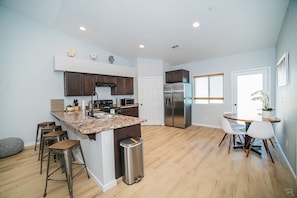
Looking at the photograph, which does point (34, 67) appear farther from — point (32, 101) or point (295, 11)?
point (295, 11)

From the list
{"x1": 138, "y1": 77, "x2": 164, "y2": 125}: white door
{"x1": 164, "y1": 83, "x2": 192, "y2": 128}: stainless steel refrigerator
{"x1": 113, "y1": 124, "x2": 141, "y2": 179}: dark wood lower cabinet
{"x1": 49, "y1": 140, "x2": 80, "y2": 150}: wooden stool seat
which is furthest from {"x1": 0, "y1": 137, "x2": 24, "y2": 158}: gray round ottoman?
A: {"x1": 164, "y1": 83, "x2": 192, "y2": 128}: stainless steel refrigerator

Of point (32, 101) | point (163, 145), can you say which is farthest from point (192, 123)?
point (32, 101)

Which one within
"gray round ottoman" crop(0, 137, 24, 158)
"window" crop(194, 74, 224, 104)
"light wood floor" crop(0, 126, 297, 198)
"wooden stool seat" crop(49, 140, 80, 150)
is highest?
"window" crop(194, 74, 224, 104)

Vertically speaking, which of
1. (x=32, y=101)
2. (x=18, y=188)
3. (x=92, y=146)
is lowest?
(x=18, y=188)

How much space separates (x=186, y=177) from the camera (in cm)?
208

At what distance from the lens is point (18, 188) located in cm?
191

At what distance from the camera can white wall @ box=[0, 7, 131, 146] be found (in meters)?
3.17

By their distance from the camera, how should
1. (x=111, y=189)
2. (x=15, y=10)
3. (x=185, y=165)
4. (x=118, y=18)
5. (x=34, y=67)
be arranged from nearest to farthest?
(x=111, y=189) < (x=185, y=165) < (x=118, y=18) < (x=15, y=10) < (x=34, y=67)

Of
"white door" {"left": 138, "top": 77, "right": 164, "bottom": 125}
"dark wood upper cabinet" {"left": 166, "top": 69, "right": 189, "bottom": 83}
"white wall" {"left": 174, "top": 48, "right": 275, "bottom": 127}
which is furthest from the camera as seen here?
"white door" {"left": 138, "top": 77, "right": 164, "bottom": 125}

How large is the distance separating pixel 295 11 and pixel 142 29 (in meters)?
2.89

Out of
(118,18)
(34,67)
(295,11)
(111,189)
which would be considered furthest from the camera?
(34,67)

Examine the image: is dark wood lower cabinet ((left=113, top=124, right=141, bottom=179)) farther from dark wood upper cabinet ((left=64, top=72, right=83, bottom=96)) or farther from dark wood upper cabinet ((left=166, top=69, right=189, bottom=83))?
dark wood upper cabinet ((left=166, top=69, right=189, bottom=83))

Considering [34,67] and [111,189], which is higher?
[34,67]

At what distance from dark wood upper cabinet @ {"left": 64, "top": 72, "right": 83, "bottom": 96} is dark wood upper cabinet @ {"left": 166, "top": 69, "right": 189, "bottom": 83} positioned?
136 inches
